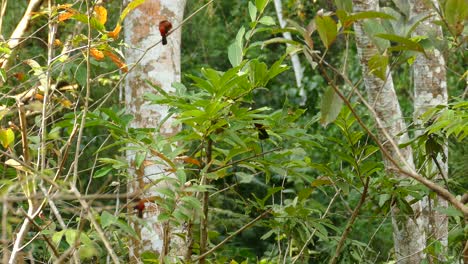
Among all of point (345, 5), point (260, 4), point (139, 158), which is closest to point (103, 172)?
point (139, 158)

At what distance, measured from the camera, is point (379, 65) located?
181 centimetres

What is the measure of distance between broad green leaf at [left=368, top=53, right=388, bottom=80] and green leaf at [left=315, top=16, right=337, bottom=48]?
131 mm

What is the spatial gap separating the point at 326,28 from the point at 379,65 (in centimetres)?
16

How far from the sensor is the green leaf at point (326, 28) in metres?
1.72

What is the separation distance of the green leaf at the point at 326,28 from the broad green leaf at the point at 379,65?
131 millimetres

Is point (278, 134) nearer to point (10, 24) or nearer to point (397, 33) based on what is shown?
point (397, 33)

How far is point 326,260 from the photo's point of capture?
372cm

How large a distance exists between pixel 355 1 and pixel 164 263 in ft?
7.25

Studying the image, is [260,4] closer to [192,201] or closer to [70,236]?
[192,201]

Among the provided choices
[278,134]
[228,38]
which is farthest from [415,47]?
[228,38]

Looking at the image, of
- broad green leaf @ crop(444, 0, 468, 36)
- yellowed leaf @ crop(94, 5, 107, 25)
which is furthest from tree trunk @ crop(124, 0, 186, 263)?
broad green leaf @ crop(444, 0, 468, 36)

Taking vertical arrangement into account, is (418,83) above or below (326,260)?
above

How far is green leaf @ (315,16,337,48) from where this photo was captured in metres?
1.72

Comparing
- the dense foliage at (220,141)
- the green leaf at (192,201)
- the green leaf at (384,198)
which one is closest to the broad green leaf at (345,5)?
the dense foliage at (220,141)
